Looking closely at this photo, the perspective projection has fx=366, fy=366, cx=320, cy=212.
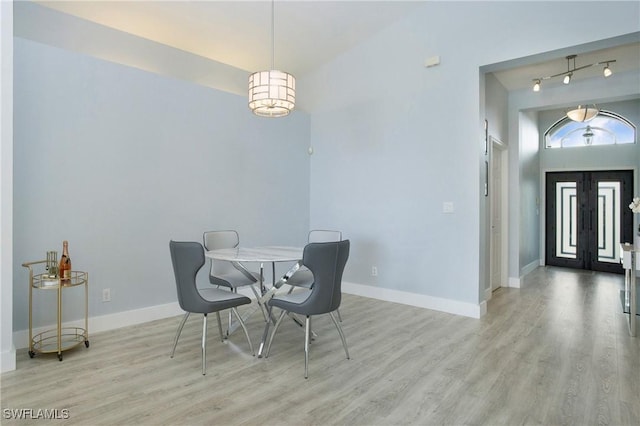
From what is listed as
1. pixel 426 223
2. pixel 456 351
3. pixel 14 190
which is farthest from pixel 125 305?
pixel 426 223

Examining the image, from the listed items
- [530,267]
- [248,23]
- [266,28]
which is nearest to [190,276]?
[248,23]

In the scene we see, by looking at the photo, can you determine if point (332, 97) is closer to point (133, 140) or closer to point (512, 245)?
point (133, 140)

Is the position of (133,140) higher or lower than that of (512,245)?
higher

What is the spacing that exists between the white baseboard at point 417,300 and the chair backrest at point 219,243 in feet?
6.56

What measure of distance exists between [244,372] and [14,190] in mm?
2386

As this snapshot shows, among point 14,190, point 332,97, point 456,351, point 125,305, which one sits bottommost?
point 456,351

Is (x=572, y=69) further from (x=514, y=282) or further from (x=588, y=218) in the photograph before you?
(x=588, y=218)

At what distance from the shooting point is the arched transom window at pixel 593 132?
6.63m

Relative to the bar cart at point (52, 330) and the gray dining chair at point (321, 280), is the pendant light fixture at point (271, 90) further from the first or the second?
the bar cart at point (52, 330)

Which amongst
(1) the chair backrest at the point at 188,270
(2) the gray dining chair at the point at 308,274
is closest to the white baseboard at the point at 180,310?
(2) the gray dining chair at the point at 308,274

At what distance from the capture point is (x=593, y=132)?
695 centimetres

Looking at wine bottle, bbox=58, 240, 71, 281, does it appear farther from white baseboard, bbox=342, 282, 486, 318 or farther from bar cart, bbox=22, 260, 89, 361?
white baseboard, bbox=342, 282, 486, 318

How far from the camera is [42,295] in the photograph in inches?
124

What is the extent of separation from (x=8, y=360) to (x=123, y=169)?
1820 millimetres
